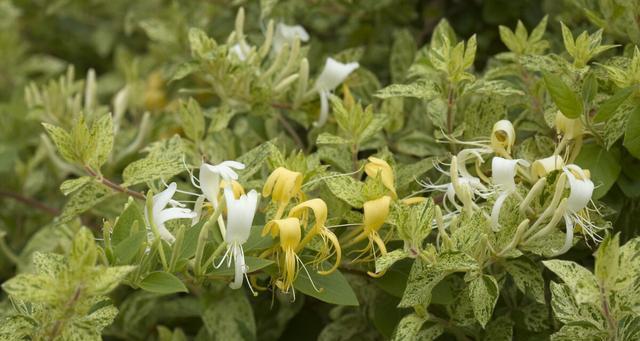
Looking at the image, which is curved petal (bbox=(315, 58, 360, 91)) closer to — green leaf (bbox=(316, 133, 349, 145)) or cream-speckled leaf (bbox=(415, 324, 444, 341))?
green leaf (bbox=(316, 133, 349, 145))

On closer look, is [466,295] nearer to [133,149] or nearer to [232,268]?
[232,268]

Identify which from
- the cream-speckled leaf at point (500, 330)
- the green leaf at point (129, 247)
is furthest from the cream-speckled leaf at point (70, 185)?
the cream-speckled leaf at point (500, 330)

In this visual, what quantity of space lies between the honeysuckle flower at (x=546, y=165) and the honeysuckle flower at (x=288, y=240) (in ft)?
0.81

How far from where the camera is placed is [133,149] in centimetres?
130

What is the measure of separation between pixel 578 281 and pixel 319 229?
0.23m

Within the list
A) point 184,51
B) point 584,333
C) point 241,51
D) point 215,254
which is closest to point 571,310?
point 584,333

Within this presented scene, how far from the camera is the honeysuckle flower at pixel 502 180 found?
81cm

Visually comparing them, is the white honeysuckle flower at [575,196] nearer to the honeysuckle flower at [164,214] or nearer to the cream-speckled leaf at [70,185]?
the honeysuckle flower at [164,214]

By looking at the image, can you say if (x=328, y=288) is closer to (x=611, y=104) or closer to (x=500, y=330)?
(x=500, y=330)

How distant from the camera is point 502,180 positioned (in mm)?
814

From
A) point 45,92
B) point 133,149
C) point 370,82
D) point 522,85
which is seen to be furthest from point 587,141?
point 45,92

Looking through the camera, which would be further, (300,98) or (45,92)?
(45,92)

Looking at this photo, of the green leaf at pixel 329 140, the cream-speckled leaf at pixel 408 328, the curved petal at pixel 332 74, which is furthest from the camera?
the curved petal at pixel 332 74

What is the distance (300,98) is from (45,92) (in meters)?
0.44
